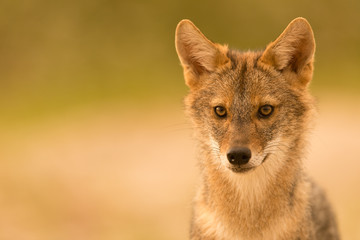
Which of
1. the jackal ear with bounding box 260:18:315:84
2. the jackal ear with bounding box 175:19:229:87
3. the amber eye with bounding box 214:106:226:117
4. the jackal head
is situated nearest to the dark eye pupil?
the jackal head

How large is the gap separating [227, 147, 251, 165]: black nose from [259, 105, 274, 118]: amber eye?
46 cm

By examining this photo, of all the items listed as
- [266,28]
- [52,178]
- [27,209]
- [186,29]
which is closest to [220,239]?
[186,29]

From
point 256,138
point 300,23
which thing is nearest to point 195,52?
point 300,23

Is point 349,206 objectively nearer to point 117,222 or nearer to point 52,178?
point 117,222

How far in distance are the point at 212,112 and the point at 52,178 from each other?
6.52 m

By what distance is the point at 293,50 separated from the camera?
233 inches

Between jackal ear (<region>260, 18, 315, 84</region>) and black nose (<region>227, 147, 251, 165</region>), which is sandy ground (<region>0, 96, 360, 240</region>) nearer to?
jackal ear (<region>260, 18, 315, 84</region>)

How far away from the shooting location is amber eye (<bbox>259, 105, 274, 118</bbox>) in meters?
5.66

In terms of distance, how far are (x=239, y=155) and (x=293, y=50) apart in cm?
122

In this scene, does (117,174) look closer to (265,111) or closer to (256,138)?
(265,111)

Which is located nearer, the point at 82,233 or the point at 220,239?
the point at 220,239

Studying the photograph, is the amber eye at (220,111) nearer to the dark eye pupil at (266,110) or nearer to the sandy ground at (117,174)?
the dark eye pupil at (266,110)

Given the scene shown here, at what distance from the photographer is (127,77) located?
17.4 m

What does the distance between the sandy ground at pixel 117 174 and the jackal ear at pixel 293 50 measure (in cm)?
285
